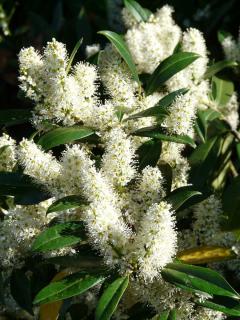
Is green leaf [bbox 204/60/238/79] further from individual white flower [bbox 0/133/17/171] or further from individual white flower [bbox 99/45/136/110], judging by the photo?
individual white flower [bbox 0/133/17/171]

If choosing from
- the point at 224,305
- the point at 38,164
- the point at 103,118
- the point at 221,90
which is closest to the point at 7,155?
the point at 38,164

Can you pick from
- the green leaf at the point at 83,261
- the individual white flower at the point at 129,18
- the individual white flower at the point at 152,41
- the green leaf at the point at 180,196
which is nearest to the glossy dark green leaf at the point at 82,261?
the green leaf at the point at 83,261

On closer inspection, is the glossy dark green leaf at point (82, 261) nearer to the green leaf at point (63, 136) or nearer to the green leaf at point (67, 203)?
the green leaf at point (67, 203)

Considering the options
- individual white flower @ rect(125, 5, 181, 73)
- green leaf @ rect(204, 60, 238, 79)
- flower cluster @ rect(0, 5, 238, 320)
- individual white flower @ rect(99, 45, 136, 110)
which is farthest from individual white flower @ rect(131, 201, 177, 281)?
green leaf @ rect(204, 60, 238, 79)

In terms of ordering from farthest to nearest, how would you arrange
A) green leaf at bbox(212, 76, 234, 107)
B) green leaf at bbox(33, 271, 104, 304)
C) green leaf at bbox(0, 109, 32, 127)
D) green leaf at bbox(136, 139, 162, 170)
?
green leaf at bbox(212, 76, 234, 107), green leaf at bbox(0, 109, 32, 127), green leaf at bbox(136, 139, 162, 170), green leaf at bbox(33, 271, 104, 304)

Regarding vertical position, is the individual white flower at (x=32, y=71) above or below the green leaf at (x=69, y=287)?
above

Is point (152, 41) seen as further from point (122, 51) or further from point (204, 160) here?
point (204, 160)

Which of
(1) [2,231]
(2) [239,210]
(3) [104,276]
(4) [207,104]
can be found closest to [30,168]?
(1) [2,231]

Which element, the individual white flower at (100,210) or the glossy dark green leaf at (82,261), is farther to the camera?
the glossy dark green leaf at (82,261)
